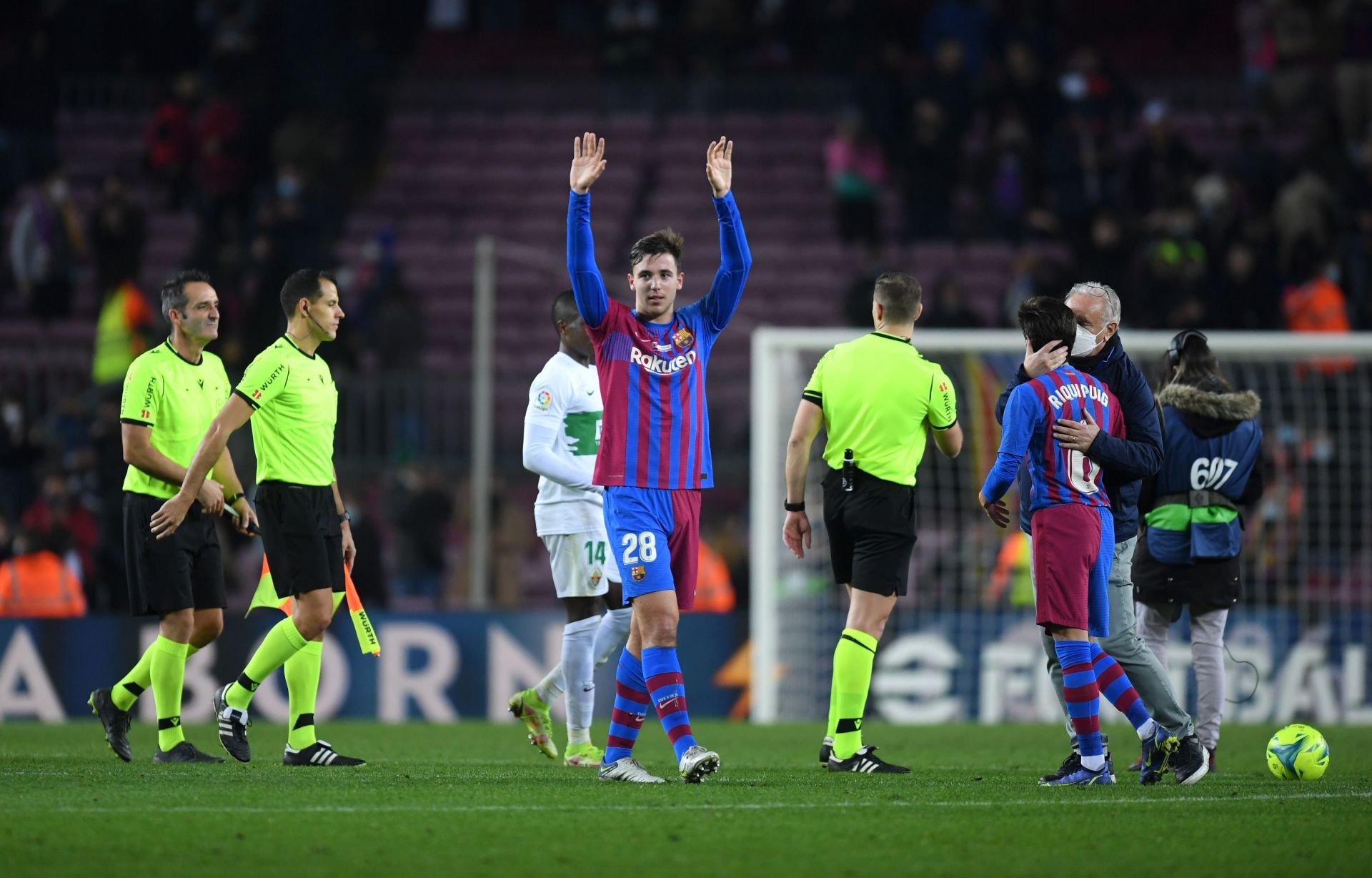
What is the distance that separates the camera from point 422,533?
1684 centimetres

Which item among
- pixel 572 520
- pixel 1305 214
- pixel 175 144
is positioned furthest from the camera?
pixel 175 144

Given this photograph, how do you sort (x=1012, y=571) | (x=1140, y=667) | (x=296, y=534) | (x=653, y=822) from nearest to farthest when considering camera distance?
(x=653, y=822) → (x=1140, y=667) → (x=296, y=534) → (x=1012, y=571)

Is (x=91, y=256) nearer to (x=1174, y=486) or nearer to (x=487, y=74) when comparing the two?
(x=487, y=74)

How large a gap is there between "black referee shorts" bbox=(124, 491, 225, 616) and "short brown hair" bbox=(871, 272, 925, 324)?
338 centimetres

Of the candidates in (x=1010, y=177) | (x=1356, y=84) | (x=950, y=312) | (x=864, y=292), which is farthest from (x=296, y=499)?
(x=1356, y=84)

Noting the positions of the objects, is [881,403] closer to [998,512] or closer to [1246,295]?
[998,512]

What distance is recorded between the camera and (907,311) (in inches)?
321

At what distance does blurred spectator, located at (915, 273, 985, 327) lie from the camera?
17.7 meters

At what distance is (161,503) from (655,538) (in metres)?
2.85

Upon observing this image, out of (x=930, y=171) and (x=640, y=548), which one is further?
(x=930, y=171)

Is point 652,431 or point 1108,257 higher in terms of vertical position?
point 1108,257

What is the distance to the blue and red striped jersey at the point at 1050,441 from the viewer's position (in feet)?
24.1

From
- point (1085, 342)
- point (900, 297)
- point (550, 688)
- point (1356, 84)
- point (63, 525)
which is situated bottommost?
point (550, 688)

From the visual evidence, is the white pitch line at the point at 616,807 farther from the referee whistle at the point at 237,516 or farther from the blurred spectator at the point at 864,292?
the blurred spectator at the point at 864,292
